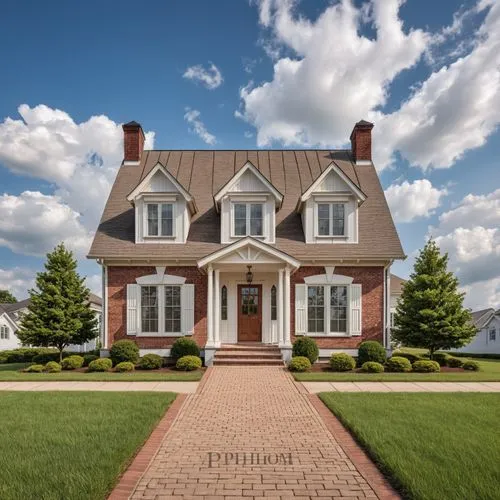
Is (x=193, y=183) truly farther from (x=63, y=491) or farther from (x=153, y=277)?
(x=63, y=491)

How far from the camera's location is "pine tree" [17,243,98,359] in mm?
16844

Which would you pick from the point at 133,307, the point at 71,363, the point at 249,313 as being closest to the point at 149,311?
the point at 133,307

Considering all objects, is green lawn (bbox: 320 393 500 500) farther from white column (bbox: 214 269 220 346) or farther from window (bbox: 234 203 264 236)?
window (bbox: 234 203 264 236)

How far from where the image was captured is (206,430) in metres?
7.51

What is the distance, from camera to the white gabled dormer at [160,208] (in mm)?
17812

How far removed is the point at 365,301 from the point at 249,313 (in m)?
5.07

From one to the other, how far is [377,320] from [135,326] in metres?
10.3

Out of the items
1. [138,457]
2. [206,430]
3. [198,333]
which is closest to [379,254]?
[198,333]

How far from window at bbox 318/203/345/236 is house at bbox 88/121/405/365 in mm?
45

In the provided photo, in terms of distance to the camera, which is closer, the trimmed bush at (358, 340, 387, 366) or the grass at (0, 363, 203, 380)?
the grass at (0, 363, 203, 380)

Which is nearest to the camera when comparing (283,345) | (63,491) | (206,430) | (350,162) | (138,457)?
(63,491)

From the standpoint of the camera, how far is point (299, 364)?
14406 mm

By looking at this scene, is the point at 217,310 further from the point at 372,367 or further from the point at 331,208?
the point at 331,208

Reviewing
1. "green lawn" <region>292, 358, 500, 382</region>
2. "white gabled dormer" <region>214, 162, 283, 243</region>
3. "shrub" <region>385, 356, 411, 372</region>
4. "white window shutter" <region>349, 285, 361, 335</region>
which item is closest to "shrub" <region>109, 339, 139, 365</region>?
"white gabled dormer" <region>214, 162, 283, 243</region>
